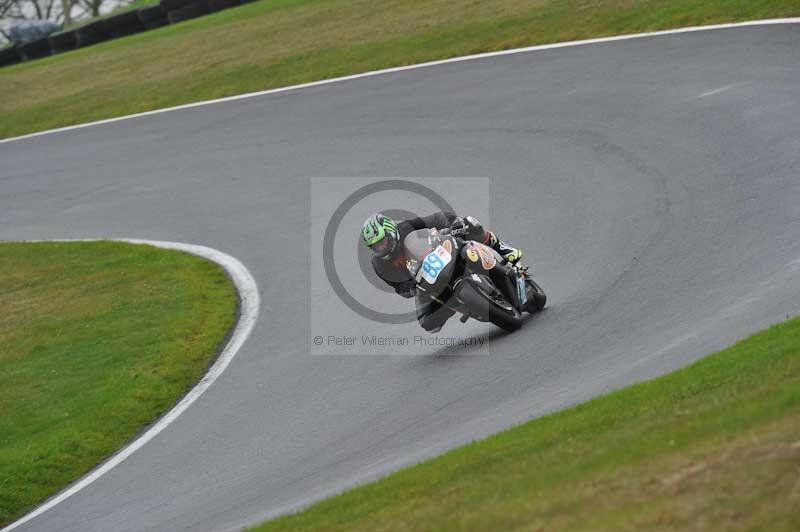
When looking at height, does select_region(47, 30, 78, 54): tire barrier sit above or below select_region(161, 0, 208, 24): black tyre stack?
below

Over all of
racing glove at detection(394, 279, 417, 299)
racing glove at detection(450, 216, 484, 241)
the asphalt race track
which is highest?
racing glove at detection(450, 216, 484, 241)

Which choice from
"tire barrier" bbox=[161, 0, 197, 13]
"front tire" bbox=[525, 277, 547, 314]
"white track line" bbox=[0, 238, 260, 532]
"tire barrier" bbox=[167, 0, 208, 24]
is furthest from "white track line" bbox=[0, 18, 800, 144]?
"tire barrier" bbox=[161, 0, 197, 13]

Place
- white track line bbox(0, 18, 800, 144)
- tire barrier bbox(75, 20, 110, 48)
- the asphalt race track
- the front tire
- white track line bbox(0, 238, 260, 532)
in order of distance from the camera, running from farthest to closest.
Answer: tire barrier bbox(75, 20, 110, 48), white track line bbox(0, 18, 800, 144), the front tire, white track line bbox(0, 238, 260, 532), the asphalt race track

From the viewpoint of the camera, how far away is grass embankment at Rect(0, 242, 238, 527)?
11148 millimetres

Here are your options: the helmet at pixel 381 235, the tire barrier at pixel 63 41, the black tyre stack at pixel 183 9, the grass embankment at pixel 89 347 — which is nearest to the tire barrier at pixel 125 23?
the black tyre stack at pixel 183 9

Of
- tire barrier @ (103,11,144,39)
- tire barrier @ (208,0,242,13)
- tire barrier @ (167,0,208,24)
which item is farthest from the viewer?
tire barrier @ (103,11,144,39)

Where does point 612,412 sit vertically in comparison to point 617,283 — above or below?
above

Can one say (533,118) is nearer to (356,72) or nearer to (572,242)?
(572,242)

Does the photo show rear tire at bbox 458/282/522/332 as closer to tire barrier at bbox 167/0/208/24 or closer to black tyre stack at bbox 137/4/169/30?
tire barrier at bbox 167/0/208/24

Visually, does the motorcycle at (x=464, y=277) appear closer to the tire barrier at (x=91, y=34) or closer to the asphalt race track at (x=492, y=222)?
the asphalt race track at (x=492, y=222)

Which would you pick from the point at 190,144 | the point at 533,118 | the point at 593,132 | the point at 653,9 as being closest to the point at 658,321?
the point at 593,132

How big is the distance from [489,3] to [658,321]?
1747 cm

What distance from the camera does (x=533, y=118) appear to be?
18016 millimetres

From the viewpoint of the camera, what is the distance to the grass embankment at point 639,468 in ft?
16.6
